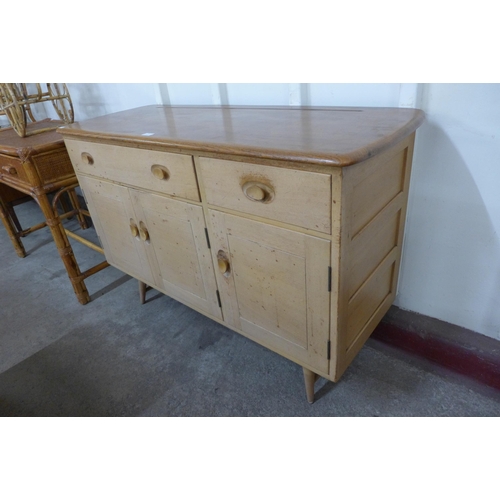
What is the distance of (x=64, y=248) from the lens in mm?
2010

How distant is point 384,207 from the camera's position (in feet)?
3.85

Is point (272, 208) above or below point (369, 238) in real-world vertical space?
above

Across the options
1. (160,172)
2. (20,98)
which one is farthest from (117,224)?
(20,98)

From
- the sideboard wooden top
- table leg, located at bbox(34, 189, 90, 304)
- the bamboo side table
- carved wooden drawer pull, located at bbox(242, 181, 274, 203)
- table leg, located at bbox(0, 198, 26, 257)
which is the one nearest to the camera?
the sideboard wooden top

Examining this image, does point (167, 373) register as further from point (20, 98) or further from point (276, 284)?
point (20, 98)

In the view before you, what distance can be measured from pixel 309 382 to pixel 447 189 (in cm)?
84

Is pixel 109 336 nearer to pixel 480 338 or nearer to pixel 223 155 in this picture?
pixel 223 155

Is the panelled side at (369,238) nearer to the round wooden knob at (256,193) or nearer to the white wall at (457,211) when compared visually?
the white wall at (457,211)

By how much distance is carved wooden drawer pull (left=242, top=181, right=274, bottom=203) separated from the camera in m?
1.00

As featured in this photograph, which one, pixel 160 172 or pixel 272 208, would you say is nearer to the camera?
A: pixel 272 208

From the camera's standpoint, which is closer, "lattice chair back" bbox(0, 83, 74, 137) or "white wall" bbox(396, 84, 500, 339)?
"white wall" bbox(396, 84, 500, 339)

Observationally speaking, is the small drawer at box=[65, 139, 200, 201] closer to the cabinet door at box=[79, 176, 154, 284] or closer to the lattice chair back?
the cabinet door at box=[79, 176, 154, 284]

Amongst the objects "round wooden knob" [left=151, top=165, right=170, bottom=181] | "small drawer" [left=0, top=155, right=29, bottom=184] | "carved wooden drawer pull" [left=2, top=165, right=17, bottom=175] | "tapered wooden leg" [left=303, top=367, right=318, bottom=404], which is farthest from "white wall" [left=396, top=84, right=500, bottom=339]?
"carved wooden drawer pull" [left=2, top=165, right=17, bottom=175]

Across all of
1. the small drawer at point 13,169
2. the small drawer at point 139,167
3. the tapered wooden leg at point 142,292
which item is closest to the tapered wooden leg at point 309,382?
the small drawer at point 139,167
